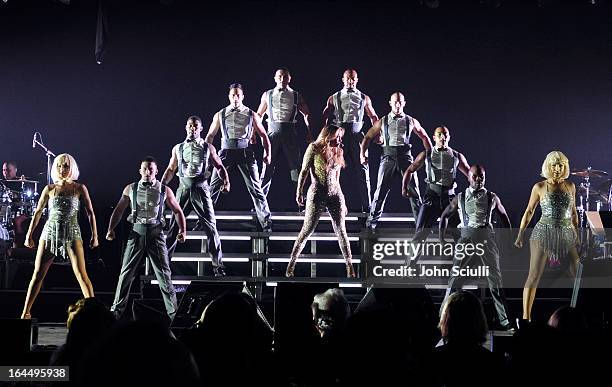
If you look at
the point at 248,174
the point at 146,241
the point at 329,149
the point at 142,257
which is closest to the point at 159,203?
the point at 146,241

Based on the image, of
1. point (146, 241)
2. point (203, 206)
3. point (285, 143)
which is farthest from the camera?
point (285, 143)

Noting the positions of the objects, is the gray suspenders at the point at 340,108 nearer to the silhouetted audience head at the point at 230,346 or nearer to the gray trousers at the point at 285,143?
the gray trousers at the point at 285,143

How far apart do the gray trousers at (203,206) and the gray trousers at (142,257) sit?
0.79m

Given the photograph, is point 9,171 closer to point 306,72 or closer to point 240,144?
point 240,144

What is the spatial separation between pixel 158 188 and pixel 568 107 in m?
7.64

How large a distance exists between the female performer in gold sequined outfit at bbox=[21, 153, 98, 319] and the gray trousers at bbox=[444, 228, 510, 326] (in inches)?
174

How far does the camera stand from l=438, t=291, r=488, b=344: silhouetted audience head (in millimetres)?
3328

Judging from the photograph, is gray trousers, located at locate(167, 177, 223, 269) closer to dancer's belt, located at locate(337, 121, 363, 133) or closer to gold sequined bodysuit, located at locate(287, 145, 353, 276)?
gold sequined bodysuit, located at locate(287, 145, 353, 276)

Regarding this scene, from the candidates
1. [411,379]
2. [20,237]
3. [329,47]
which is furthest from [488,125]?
[411,379]

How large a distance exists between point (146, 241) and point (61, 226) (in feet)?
3.26

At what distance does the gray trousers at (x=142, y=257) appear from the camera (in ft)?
30.2

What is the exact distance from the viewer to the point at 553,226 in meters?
8.81

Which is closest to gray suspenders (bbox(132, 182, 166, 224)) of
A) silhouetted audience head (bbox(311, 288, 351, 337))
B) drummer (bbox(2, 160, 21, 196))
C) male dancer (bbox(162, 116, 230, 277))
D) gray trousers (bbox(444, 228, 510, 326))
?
male dancer (bbox(162, 116, 230, 277))

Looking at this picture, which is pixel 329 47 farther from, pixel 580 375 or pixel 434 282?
pixel 580 375
